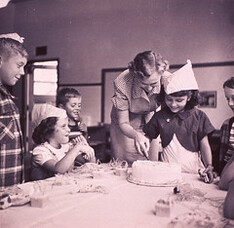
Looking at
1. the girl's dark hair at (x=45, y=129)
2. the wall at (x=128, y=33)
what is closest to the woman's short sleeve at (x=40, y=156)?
the girl's dark hair at (x=45, y=129)

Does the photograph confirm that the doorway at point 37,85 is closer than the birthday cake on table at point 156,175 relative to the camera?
No

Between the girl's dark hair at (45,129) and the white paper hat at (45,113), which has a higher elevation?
the white paper hat at (45,113)

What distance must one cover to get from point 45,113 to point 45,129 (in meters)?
0.11

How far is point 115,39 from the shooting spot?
4129 millimetres

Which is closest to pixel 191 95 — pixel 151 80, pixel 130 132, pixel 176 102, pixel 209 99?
pixel 176 102

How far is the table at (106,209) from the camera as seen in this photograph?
86 centimetres

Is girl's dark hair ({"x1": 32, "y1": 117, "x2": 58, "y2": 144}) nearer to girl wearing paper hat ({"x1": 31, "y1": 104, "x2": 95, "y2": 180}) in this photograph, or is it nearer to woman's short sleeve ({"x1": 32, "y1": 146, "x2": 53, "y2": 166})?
girl wearing paper hat ({"x1": 31, "y1": 104, "x2": 95, "y2": 180})

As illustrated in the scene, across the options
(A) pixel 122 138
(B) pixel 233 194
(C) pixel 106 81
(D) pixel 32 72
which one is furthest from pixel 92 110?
(B) pixel 233 194

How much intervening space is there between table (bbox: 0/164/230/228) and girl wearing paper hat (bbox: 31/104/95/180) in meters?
0.37

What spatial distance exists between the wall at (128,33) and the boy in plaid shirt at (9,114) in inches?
59.5

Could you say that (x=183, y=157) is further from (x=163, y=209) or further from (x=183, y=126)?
(x=163, y=209)

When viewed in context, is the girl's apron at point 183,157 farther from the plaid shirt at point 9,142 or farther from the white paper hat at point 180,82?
the plaid shirt at point 9,142

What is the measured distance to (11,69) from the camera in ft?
4.57

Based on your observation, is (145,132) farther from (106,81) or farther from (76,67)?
(76,67)
